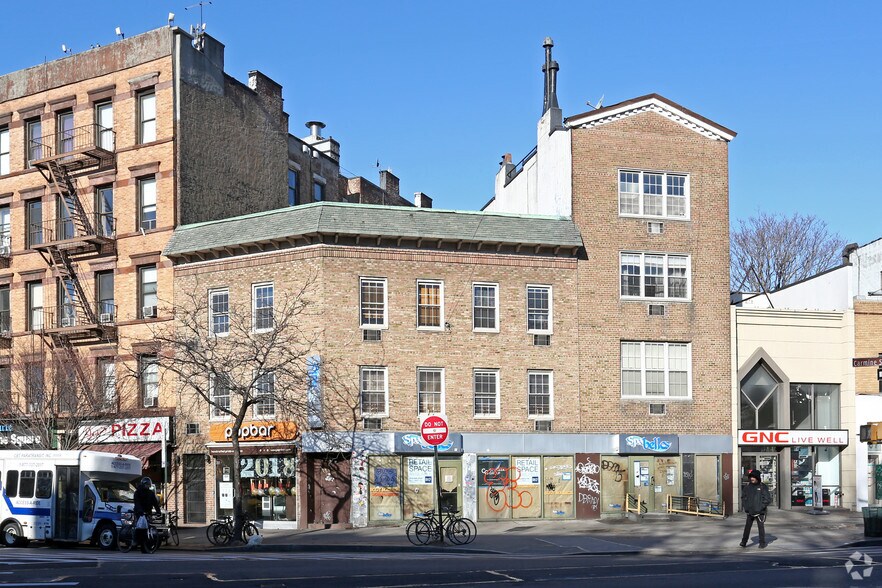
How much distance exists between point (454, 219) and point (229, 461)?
1066 cm

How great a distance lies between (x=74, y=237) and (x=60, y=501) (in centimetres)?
1321

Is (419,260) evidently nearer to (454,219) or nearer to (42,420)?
(454,219)

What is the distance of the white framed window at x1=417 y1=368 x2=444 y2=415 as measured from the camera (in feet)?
113

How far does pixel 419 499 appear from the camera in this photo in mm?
34000

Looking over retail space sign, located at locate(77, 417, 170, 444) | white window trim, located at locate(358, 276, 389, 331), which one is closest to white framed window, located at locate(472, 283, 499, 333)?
white window trim, located at locate(358, 276, 389, 331)

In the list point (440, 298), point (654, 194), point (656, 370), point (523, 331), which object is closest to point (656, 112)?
point (654, 194)

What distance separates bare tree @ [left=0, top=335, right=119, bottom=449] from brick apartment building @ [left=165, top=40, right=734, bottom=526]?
3958 millimetres

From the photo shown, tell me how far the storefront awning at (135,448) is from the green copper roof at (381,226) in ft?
21.5

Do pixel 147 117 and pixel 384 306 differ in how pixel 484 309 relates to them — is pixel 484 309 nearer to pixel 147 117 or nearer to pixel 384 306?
pixel 384 306

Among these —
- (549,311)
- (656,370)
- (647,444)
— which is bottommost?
(647,444)

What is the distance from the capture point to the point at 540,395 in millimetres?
35344

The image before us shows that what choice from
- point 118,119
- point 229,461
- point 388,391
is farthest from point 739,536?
point 118,119

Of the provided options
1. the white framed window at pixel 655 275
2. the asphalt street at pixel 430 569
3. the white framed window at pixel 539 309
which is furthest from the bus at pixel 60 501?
the white framed window at pixel 655 275

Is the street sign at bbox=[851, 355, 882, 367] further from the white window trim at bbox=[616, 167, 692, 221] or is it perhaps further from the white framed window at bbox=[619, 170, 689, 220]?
the white framed window at bbox=[619, 170, 689, 220]
